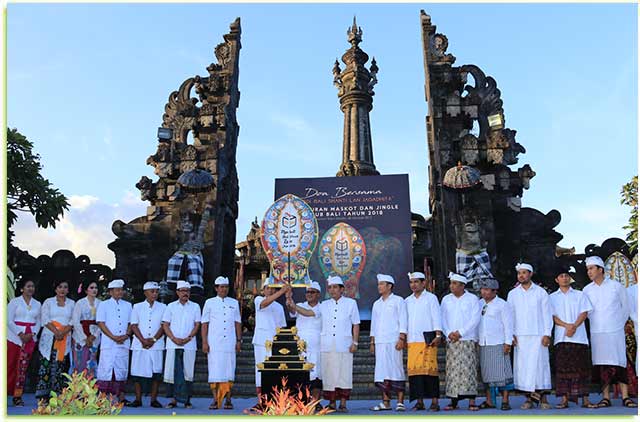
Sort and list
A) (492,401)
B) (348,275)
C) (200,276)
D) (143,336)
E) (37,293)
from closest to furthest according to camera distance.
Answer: (492,401)
(143,336)
(37,293)
(200,276)
(348,275)

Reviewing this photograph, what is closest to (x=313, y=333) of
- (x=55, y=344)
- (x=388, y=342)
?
(x=388, y=342)

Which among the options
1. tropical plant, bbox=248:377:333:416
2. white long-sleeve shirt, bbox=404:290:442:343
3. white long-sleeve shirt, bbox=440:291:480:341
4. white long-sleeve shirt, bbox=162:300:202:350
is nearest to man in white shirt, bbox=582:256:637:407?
white long-sleeve shirt, bbox=440:291:480:341

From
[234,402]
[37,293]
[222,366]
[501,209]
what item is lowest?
[234,402]

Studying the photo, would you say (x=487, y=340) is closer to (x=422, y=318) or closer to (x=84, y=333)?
(x=422, y=318)

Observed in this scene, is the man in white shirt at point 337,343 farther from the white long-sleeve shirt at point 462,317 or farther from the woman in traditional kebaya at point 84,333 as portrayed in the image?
the woman in traditional kebaya at point 84,333

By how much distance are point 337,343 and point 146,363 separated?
2.81 meters

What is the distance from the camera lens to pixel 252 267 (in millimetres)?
22422

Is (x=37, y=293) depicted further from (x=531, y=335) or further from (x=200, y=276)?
(x=531, y=335)

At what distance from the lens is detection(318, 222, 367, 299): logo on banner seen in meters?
15.7

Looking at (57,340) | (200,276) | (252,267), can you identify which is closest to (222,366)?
(57,340)

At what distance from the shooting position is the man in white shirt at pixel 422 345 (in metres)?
7.88

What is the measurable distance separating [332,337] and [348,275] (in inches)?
292

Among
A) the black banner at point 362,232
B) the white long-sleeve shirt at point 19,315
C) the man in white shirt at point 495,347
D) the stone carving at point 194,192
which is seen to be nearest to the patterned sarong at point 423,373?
the man in white shirt at point 495,347

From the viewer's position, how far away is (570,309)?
26.7ft
